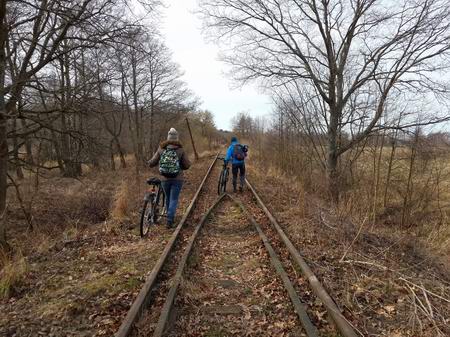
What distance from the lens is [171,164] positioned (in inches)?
334

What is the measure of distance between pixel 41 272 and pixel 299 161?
14.9m

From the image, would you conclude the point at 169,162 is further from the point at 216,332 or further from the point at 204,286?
the point at 216,332

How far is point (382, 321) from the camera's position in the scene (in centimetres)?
431

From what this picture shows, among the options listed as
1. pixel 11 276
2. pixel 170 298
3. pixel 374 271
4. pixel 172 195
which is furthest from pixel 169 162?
pixel 374 271

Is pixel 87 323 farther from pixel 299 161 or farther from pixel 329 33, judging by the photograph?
pixel 299 161

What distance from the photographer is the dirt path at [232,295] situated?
4.23 metres

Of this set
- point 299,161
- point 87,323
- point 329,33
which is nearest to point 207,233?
point 87,323

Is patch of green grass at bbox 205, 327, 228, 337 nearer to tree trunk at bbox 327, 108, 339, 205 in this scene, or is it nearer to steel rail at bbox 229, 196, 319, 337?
steel rail at bbox 229, 196, 319, 337

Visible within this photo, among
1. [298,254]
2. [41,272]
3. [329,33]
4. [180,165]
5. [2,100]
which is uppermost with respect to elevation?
[329,33]

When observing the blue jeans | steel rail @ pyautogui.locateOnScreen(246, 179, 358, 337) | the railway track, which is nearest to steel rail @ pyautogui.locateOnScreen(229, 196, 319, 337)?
the railway track

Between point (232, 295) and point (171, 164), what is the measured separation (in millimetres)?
4064

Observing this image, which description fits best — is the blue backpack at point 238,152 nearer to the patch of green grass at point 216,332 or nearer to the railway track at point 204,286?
the railway track at point 204,286

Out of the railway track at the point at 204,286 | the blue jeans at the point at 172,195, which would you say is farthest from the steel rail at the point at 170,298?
the blue jeans at the point at 172,195

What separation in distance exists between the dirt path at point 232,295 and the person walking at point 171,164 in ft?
4.44
